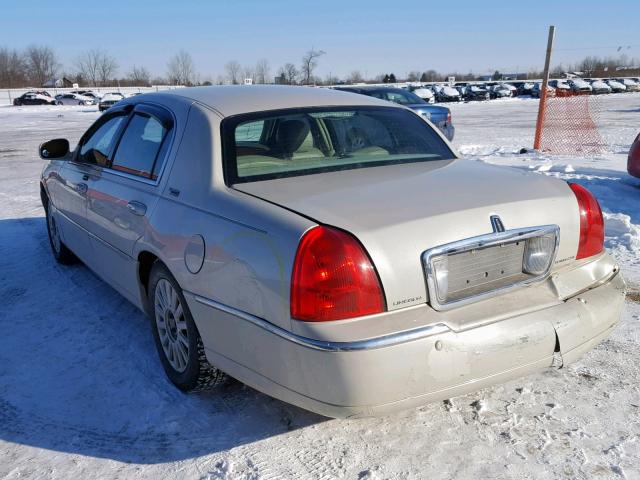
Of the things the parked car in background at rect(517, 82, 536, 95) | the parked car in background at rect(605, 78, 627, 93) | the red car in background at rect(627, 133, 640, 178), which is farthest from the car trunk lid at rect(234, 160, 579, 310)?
the parked car in background at rect(605, 78, 627, 93)

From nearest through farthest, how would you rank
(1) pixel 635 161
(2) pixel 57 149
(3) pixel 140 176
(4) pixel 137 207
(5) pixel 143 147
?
(4) pixel 137 207 → (3) pixel 140 176 → (5) pixel 143 147 → (2) pixel 57 149 → (1) pixel 635 161

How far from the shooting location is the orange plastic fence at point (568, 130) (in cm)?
1358

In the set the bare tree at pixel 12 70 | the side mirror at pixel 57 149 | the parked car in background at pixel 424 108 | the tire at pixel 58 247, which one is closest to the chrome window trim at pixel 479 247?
the side mirror at pixel 57 149

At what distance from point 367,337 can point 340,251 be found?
0.34 metres

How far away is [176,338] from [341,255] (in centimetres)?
138

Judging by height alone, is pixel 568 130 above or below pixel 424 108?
below

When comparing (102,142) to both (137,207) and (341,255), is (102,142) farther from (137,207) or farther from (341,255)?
(341,255)

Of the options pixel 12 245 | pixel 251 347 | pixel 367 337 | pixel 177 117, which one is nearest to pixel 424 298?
pixel 367 337

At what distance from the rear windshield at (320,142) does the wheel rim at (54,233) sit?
2.87 metres

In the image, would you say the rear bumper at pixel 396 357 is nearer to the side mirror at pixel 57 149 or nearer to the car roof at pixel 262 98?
the car roof at pixel 262 98

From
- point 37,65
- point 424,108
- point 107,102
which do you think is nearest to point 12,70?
point 37,65

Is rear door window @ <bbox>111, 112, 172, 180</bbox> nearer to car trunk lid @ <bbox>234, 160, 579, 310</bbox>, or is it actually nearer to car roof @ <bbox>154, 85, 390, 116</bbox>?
car roof @ <bbox>154, 85, 390, 116</bbox>

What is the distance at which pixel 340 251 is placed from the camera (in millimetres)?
2381

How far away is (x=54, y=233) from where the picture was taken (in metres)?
5.67
